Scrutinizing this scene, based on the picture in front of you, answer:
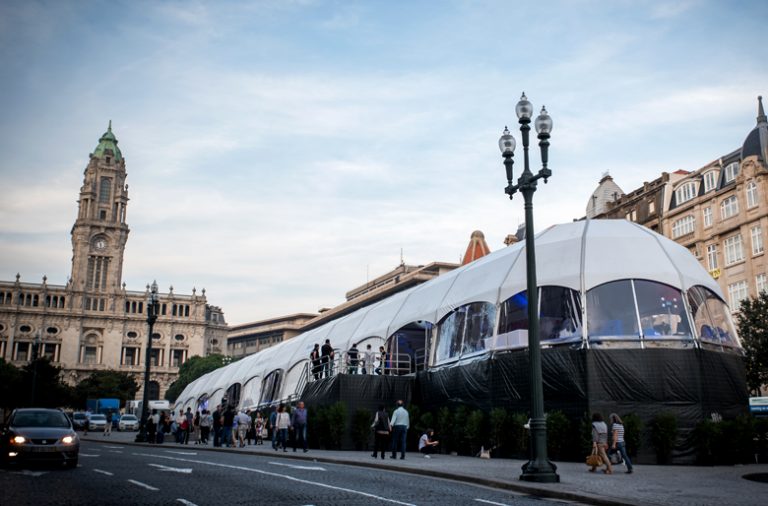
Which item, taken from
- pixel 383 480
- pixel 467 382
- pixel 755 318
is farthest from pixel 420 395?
pixel 755 318

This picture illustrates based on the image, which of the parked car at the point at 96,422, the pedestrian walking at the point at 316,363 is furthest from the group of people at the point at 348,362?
the parked car at the point at 96,422

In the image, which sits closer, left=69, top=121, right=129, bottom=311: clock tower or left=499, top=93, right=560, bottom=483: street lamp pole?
left=499, top=93, right=560, bottom=483: street lamp pole

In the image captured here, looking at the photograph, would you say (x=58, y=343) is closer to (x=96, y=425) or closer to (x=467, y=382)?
(x=96, y=425)

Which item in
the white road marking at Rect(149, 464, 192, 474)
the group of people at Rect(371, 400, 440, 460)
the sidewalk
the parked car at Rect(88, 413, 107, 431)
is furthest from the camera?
the parked car at Rect(88, 413, 107, 431)

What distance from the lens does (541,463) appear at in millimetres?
14727

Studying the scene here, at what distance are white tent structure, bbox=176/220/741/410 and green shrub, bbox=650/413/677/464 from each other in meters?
2.46

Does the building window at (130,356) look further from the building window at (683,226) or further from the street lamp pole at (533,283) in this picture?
the street lamp pole at (533,283)

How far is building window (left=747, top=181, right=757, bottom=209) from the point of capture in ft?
168

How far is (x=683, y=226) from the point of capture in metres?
59.3

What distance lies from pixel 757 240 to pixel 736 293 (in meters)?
4.20

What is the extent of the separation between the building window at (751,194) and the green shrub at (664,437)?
36.2 meters

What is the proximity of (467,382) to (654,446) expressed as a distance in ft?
23.3

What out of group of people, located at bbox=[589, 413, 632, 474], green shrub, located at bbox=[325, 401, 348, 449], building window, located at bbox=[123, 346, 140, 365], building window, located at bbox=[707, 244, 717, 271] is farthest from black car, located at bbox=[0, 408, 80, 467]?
building window, located at bbox=[123, 346, 140, 365]

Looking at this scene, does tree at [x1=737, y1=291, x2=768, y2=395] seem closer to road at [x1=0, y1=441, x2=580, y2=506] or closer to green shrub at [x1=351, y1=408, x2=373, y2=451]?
green shrub at [x1=351, y1=408, x2=373, y2=451]
